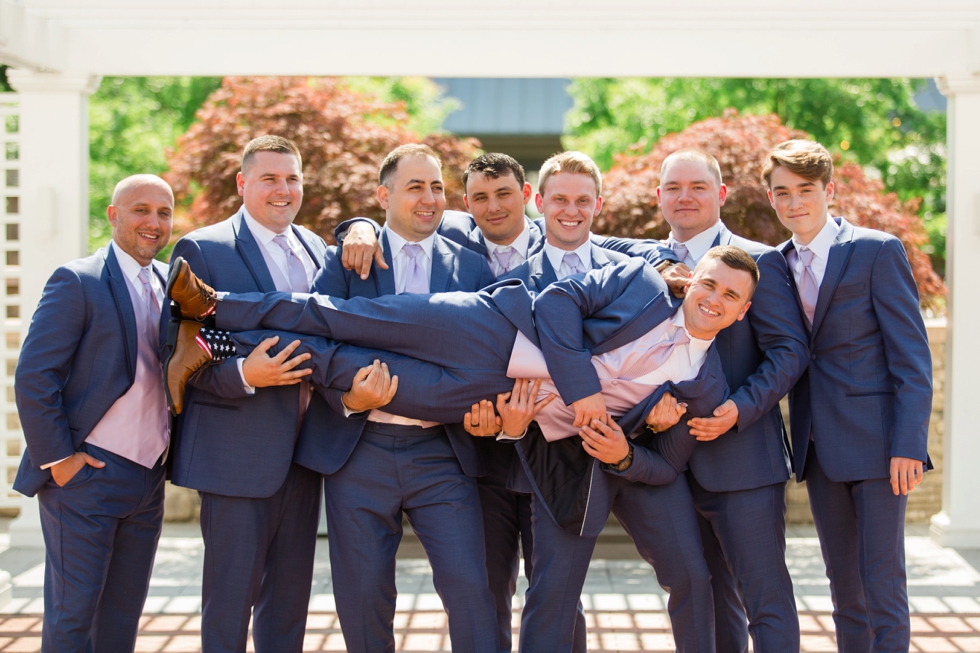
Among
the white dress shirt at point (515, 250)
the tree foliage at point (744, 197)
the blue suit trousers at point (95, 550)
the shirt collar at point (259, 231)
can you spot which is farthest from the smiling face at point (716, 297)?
the tree foliage at point (744, 197)

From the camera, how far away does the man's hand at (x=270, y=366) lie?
317 centimetres

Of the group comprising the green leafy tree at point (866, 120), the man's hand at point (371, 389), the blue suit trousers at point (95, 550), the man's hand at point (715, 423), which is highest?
the green leafy tree at point (866, 120)

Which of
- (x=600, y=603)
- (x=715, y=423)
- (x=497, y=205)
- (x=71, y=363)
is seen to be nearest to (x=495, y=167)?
(x=497, y=205)

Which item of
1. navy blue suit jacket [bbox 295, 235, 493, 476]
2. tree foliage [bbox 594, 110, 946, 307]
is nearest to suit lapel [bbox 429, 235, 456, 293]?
navy blue suit jacket [bbox 295, 235, 493, 476]

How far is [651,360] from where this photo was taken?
3.24m

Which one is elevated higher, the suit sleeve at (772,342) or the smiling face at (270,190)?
the smiling face at (270,190)

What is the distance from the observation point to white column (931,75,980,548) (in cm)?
580

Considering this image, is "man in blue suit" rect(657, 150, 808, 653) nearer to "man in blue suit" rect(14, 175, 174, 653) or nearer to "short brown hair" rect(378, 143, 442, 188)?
"short brown hair" rect(378, 143, 442, 188)

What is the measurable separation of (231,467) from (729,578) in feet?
6.61

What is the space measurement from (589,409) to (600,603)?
226cm

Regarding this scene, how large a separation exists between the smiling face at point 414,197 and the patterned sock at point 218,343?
0.78 m

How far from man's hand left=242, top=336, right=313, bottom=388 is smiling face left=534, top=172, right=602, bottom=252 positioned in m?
1.08

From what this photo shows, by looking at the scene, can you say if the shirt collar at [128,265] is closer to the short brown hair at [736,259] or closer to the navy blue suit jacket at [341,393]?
the navy blue suit jacket at [341,393]

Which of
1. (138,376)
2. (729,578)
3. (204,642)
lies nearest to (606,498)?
(729,578)
